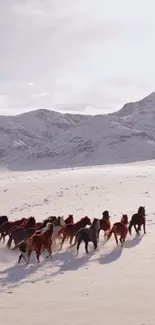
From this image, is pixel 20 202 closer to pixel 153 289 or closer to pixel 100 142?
pixel 153 289

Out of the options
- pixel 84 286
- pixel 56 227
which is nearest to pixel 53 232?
pixel 56 227

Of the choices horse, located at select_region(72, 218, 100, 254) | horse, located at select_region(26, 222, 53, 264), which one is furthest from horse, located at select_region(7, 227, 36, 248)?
horse, located at select_region(72, 218, 100, 254)

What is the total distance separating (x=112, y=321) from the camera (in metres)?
6.88

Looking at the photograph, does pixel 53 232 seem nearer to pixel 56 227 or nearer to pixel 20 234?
pixel 56 227

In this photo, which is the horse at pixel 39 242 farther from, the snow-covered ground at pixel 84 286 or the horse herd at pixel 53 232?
the snow-covered ground at pixel 84 286

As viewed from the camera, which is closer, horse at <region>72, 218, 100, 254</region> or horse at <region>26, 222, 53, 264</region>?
horse at <region>26, 222, 53, 264</region>

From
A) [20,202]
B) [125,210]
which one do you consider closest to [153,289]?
[125,210]

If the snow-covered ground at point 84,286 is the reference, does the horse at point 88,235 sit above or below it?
above

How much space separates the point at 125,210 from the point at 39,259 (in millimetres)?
9066

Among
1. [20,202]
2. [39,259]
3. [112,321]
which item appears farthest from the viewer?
[20,202]

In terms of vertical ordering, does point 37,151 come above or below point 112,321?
above

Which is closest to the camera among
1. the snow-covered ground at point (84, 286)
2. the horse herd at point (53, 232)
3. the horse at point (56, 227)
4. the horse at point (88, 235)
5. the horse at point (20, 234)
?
the snow-covered ground at point (84, 286)

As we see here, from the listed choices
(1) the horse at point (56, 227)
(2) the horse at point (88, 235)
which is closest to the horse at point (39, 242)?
(2) the horse at point (88, 235)

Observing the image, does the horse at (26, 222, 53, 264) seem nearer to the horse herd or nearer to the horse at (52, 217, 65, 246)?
the horse herd
